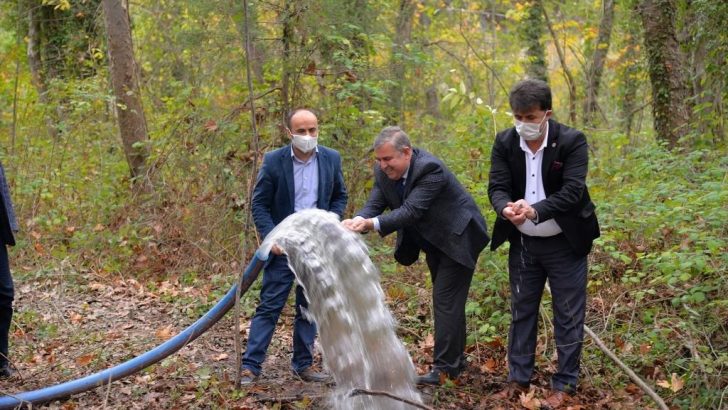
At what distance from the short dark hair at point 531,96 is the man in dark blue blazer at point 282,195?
1511 millimetres

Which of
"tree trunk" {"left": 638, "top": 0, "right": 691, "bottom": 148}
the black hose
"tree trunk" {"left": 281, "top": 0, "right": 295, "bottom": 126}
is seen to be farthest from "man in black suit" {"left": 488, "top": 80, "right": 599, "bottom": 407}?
"tree trunk" {"left": 638, "top": 0, "right": 691, "bottom": 148}

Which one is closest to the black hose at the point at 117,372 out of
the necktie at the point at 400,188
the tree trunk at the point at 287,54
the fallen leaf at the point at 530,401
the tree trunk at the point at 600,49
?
the necktie at the point at 400,188

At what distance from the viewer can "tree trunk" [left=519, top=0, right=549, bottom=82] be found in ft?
58.3

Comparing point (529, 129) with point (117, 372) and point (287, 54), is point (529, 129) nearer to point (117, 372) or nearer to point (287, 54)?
point (117, 372)

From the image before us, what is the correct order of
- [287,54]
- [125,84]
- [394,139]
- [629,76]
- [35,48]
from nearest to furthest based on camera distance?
[394,139]
[287,54]
[125,84]
[629,76]
[35,48]

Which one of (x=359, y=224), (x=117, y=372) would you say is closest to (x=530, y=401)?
(x=359, y=224)

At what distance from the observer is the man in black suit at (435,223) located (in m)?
5.50

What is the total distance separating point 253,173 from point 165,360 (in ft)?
6.57

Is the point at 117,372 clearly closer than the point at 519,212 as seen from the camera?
No

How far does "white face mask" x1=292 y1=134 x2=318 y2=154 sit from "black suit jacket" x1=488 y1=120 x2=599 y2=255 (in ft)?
4.44

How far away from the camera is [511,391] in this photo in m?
5.55

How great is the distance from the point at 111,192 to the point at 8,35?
7.92 m

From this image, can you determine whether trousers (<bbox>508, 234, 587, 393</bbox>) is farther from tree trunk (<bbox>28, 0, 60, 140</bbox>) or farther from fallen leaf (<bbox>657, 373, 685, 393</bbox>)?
tree trunk (<bbox>28, 0, 60, 140</bbox>)

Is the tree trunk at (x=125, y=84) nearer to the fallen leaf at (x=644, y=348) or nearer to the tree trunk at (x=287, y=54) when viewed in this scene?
the tree trunk at (x=287, y=54)
